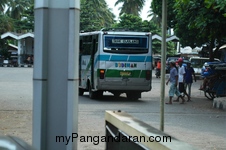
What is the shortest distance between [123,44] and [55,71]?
13.6m

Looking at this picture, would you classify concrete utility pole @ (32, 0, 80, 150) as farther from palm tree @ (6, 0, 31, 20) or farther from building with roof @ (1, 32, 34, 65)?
palm tree @ (6, 0, 31, 20)

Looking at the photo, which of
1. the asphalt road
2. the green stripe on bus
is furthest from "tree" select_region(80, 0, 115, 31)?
the asphalt road

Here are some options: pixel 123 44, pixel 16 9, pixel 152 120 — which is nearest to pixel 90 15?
pixel 16 9

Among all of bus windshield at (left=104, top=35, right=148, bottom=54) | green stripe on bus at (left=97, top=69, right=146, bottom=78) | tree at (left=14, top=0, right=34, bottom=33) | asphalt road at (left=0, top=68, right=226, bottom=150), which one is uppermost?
tree at (left=14, top=0, right=34, bottom=33)

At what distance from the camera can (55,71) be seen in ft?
18.7

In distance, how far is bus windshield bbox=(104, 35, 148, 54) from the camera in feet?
62.9

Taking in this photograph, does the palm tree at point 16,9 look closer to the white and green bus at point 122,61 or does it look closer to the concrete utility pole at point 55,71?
the white and green bus at point 122,61

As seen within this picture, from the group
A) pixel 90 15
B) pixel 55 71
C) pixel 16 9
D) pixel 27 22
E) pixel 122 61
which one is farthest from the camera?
pixel 16 9

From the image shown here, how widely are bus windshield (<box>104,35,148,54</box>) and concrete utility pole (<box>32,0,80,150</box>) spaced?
13452mm

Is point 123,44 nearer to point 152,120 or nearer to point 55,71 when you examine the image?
point 152,120

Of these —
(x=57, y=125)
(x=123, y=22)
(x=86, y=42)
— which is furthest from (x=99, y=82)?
(x=123, y=22)

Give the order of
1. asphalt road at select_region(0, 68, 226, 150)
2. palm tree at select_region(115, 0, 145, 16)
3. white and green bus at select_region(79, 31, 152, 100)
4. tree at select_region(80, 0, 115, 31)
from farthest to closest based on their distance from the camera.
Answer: palm tree at select_region(115, 0, 145, 16), tree at select_region(80, 0, 115, 31), white and green bus at select_region(79, 31, 152, 100), asphalt road at select_region(0, 68, 226, 150)

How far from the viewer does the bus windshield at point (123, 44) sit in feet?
62.9

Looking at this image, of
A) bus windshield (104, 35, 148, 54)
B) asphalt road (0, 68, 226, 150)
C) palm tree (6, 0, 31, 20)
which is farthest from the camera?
palm tree (6, 0, 31, 20)
